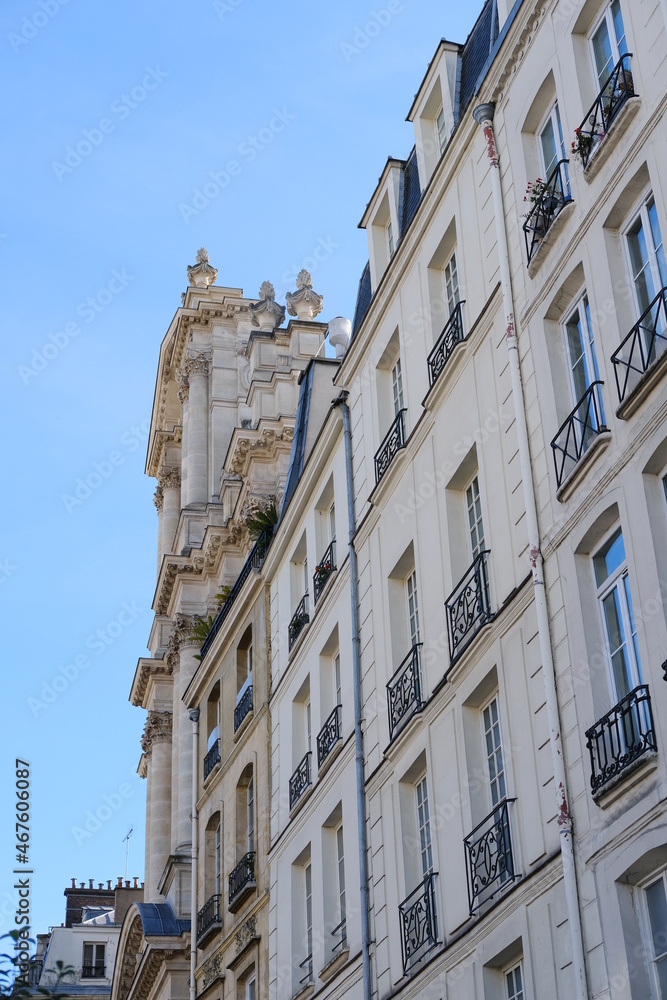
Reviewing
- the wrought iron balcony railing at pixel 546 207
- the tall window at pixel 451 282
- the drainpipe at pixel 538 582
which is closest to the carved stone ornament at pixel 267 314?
the tall window at pixel 451 282

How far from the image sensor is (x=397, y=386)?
23156 mm

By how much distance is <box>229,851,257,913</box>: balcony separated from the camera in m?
27.0

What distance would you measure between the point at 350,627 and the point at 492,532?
5.89 meters

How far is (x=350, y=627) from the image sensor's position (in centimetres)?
2344

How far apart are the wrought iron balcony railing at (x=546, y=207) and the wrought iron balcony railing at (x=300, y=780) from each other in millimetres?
10005

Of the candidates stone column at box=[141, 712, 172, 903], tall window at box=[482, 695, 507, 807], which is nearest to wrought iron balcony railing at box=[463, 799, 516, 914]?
tall window at box=[482, 695, 507, 807]

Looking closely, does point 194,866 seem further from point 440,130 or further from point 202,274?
point 202,274

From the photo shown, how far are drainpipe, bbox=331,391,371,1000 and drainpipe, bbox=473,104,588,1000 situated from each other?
5804 millimetres

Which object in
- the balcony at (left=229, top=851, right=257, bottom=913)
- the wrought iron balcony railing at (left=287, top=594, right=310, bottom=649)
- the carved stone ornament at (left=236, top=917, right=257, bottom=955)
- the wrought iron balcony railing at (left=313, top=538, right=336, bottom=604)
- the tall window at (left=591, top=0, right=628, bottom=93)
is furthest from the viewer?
the balcony at (left=229, top=851, right=257, bottom=913)

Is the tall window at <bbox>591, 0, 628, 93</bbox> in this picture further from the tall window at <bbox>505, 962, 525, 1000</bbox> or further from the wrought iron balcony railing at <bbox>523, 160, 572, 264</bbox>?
the tall window at <bbox>505, 962, 525, 1000</bbox>

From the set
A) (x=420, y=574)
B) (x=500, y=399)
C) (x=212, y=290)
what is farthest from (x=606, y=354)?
(x=212, y=290)

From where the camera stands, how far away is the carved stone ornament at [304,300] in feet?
158

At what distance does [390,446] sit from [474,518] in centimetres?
321

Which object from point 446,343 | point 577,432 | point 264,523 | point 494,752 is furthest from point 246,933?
point 577,432
